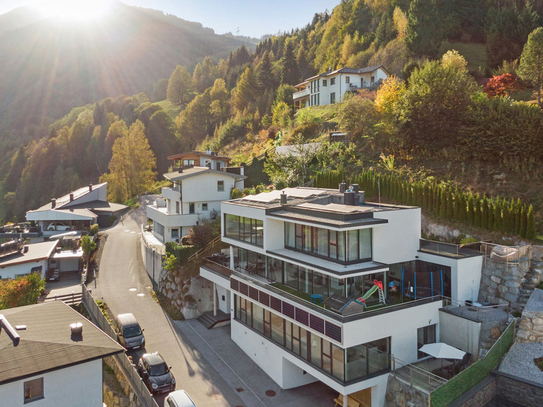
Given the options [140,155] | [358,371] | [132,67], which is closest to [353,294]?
[358,371]

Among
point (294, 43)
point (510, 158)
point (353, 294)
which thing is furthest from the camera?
point (294, 43)

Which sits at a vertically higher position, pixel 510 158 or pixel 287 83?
pixel 287 83

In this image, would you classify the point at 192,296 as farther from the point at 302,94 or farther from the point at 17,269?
the point at 302,94

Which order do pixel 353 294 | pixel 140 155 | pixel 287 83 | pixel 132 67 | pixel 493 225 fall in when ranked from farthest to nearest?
1. pixel 132 67
2. pixel 287 83
3. pixel 140 155
4. pixel 493 225
5. pixel 353 294

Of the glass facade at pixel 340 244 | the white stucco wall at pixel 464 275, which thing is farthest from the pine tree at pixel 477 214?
the glass facade at pixel 340 244

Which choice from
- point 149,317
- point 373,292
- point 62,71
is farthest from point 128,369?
point 62,71

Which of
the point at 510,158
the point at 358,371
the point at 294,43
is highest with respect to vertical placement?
the point at 294,43

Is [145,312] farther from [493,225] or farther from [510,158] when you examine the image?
[510,158]
